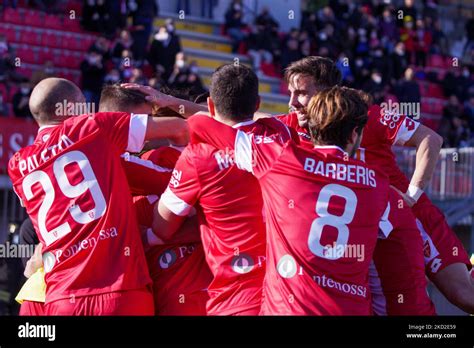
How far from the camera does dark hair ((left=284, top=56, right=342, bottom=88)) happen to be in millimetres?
5625

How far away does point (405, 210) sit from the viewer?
5.39m

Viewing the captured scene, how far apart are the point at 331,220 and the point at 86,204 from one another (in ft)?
4.09

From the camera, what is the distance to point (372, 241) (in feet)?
15.4

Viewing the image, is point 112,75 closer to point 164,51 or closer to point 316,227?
point 164,51

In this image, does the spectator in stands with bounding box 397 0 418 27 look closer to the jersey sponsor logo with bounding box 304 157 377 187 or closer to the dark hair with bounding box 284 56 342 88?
the dark hair with bounding box 284 56 342 88

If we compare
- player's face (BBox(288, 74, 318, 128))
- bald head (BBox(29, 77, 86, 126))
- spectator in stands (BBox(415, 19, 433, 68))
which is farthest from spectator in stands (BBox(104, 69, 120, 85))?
bald head (BBox(29, 77, 86, 126))

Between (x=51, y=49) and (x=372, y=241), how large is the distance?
13.3 metres

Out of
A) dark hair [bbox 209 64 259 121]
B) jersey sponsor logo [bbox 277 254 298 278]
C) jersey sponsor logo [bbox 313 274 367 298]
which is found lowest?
jersey sponsor logo [bbox 313 274 367 298]

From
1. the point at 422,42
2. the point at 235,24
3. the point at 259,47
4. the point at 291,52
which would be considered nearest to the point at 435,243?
the point at 291,52

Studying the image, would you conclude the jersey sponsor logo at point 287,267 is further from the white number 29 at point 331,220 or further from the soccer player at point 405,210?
the soccer player at point 405,210

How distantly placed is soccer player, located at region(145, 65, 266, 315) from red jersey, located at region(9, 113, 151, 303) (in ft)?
1.10

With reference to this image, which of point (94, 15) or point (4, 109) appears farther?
point (94, 15)
